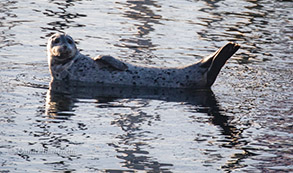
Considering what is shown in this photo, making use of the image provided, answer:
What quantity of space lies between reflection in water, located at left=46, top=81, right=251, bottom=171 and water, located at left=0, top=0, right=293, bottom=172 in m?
0.01

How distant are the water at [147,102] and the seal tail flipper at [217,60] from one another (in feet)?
0.87

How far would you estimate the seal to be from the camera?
10688 millimetres

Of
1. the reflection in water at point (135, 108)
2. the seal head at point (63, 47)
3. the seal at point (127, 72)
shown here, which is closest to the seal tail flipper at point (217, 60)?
the seal at point (127, 72)

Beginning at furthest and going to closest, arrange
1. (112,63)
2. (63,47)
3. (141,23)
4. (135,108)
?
(141,23), (63,47), (112,63), (135,108)

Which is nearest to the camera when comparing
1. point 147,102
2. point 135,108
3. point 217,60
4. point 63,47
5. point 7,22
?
point 135,108

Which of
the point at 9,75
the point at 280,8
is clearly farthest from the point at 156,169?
the point at 280,8

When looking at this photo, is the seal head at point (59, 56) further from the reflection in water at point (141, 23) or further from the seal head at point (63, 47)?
the reflection in water at point (141, 23)

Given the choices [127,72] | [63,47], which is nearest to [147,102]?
[127,72]

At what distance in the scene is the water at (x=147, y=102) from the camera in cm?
739

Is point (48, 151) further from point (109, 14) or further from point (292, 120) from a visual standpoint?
point (109, 14)

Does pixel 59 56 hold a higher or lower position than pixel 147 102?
higher

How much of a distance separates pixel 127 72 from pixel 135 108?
53.5 inches

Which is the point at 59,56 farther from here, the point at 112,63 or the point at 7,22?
the point at 7,22

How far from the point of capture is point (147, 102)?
986 centimetres
